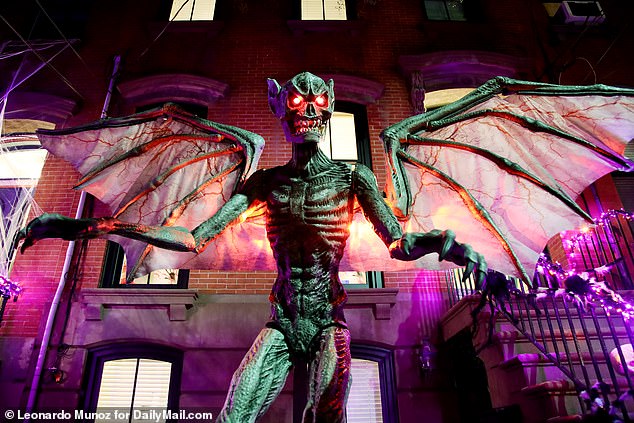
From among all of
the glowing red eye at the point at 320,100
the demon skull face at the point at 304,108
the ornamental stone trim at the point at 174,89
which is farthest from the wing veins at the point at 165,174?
the ornamental stone trim at the point at 174,89

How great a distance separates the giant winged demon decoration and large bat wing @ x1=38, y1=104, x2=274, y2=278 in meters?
0.01

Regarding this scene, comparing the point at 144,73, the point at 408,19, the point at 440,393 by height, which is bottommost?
the point at 440,393

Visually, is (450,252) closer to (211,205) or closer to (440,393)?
(211,205)

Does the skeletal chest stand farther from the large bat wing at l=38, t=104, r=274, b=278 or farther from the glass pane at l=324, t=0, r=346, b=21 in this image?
the glass pane at l=324, t=0, r=346, b=21

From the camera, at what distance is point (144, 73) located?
8.03 metres

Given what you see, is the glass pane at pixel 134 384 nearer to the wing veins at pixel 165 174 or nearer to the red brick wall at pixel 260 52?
the red brick wall at pixel 260 52

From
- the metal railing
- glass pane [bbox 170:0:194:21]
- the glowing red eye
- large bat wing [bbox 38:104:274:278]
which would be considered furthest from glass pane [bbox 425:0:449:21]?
the glowing red eye

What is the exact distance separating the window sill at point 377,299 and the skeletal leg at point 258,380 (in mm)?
4017

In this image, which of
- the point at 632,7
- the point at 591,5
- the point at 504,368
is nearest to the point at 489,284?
the point at 504,368

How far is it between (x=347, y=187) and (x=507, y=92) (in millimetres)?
1375

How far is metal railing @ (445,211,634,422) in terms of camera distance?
335 centimetres

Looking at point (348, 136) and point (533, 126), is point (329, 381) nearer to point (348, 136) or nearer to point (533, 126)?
point (533, 126)

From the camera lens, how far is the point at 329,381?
1.95 meters

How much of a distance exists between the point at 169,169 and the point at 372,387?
4.52 metres
